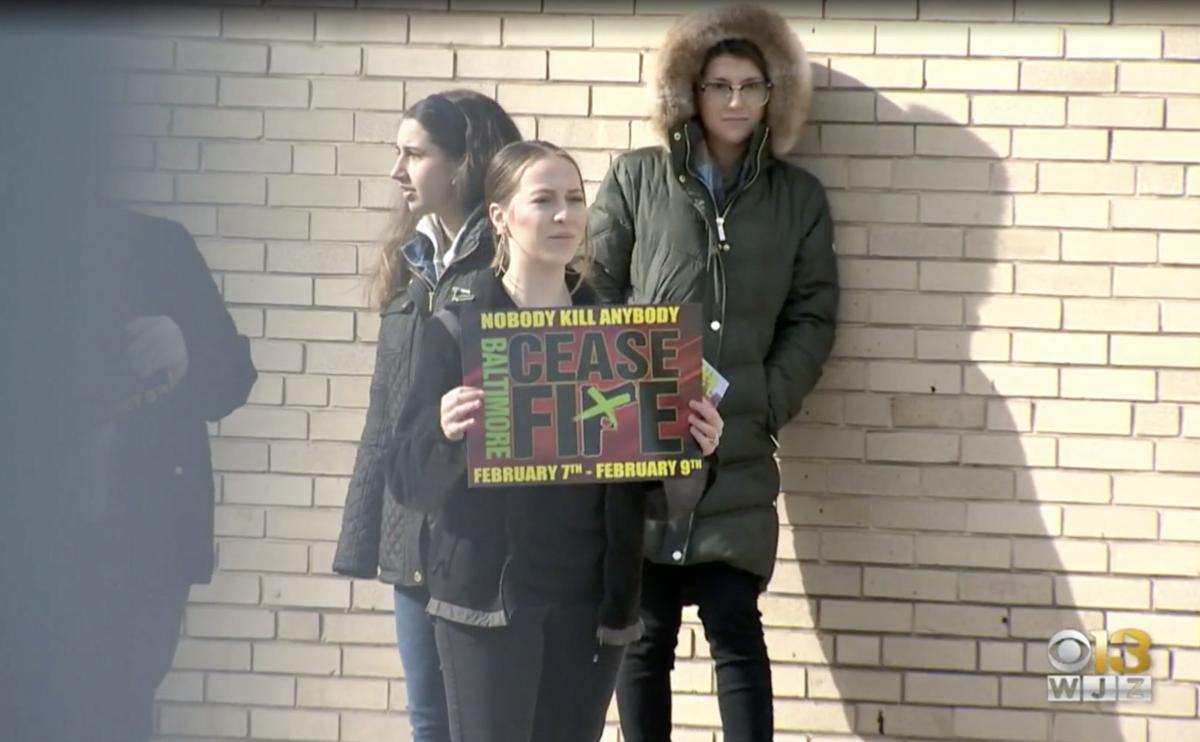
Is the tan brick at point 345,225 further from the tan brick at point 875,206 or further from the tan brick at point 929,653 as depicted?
the tan brick at point 929,653

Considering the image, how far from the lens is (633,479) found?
371cm

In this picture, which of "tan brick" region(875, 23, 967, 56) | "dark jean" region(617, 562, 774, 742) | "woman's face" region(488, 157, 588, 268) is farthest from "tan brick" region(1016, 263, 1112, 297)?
"woman's face" region(488, 157, 588, 268)

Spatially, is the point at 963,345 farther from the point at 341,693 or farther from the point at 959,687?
the point at 341,693

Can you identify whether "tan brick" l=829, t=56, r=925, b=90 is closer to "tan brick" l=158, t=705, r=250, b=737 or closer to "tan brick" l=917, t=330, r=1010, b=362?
"tan brick" l=917, t=330, r=1010, b=362

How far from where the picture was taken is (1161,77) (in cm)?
459

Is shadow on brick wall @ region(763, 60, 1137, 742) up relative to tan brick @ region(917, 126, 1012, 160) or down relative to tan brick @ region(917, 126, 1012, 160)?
down

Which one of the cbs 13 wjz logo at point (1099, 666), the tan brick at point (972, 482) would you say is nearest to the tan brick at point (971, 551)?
the tan brick at point (972, 482)

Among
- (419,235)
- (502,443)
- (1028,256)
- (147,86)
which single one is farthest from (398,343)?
(1028,256)

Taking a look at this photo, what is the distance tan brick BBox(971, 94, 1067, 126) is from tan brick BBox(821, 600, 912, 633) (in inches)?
48.1

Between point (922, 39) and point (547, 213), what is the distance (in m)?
1.39

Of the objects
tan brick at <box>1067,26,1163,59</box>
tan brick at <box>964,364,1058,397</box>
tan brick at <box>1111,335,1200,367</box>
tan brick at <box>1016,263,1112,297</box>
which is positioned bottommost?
tan brick at <box>964,364,1058,397</box>

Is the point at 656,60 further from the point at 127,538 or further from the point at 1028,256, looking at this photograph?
the point at 127,538

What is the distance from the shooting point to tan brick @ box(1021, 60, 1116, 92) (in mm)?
4605

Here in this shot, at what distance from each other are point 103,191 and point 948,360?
208cm
